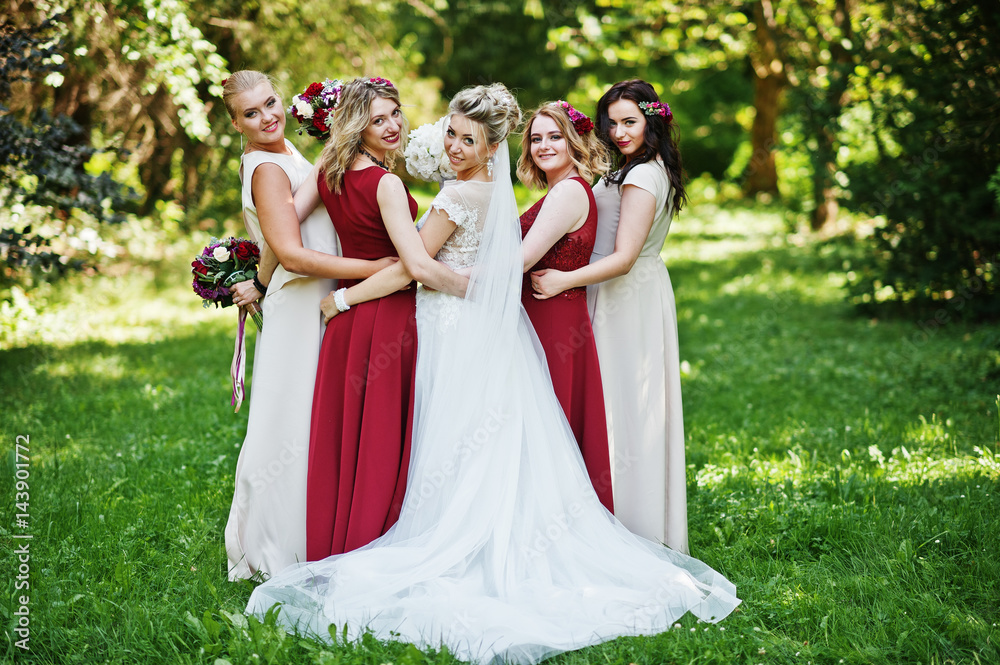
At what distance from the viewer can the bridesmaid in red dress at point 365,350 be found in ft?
11.0

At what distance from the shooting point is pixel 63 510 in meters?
4.12

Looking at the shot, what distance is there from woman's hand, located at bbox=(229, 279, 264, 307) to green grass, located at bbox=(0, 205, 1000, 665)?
1234 mm

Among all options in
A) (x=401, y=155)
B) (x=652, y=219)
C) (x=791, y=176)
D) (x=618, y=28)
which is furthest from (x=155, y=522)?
(x=791, y=176)

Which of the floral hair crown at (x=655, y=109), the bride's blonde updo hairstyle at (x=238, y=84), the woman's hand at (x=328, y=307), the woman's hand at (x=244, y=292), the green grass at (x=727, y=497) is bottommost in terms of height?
the green grass at (x=727, y=497)

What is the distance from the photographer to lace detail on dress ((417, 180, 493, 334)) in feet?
11.1

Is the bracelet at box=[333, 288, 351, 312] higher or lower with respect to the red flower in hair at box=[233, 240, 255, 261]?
lower

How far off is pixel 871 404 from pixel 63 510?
5539 millimetres

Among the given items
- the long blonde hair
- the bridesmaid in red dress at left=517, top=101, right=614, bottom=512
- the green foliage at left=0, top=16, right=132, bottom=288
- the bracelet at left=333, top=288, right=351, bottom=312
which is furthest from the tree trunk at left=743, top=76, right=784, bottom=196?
the bracelet at left=333, top=288, right=351, bottom=312

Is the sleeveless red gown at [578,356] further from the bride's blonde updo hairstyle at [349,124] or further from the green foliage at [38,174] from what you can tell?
the green foliage at [38,174]

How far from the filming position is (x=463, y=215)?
3.40 metres

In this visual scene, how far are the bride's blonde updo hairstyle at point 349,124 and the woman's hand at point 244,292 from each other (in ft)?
2.23

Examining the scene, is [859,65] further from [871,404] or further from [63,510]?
[63,510]

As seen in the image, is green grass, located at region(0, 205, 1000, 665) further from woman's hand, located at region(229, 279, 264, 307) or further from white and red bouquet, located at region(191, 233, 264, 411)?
woman's hand, located at region(229, 279, 264, 307)

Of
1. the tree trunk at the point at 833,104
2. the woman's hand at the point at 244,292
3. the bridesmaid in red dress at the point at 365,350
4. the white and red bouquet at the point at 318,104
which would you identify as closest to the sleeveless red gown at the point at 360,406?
the bridesmaid in red dress at the point at 365,350
